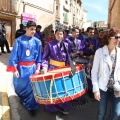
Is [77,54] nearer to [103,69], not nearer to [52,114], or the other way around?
[52,114]

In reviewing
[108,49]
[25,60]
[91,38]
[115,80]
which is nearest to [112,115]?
[115,80]

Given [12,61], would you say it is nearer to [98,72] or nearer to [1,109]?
[1,109]

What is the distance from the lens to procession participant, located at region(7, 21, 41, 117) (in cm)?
416

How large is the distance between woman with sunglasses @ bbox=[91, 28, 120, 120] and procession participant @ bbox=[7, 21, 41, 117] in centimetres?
148

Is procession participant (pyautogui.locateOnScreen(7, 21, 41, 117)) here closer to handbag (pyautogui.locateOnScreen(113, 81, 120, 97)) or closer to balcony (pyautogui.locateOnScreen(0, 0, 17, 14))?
handbag (pyautogui.locateOnScreen(113, 81, 120, 97))

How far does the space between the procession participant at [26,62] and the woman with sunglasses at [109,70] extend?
4.86ft

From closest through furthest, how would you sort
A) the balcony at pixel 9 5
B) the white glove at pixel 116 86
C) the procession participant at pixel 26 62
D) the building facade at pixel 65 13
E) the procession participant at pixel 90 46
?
the white glove at pixel 116 86 → the procession participant at pixel 26 62 → the procession participant at pixel 90 46 → the balcony at pixel 9 5 → the building facade at pixel 65 13

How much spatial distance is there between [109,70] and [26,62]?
1.78 meters

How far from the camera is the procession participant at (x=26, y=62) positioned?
4164mm

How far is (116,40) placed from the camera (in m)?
2.98

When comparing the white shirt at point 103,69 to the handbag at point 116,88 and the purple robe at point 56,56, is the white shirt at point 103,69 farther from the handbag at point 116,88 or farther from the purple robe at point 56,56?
the purple robe at point 56,56

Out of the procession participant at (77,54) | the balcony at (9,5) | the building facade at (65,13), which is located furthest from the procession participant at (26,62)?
the building facade at (65,13)

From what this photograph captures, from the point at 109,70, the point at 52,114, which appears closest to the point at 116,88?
the point at 109,70

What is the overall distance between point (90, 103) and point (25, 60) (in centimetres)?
179
